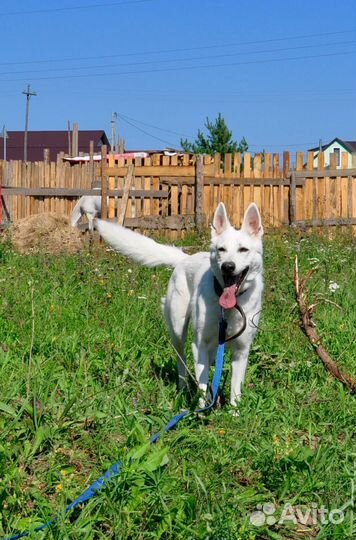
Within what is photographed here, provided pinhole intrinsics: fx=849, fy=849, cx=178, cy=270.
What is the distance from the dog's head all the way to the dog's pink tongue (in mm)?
42

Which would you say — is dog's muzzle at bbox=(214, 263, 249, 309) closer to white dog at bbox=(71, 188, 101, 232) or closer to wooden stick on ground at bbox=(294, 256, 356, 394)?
wooden stick on ground at bbox=(294, 256, 356, 394)

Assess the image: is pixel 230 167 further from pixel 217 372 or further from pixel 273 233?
pixel 217 372

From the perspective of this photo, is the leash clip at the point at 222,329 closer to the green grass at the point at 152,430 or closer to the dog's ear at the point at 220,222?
the green grass at the point at 152,430

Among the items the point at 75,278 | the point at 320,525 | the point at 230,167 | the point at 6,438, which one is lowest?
the point at 320,525

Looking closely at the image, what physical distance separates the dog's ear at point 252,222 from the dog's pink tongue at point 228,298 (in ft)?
1.40

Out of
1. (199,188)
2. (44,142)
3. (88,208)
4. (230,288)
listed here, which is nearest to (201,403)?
(230,288)

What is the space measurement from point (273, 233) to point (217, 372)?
8.12m

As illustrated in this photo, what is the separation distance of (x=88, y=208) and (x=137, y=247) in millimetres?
13069

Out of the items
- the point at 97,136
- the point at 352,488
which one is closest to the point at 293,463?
the point at 352,488

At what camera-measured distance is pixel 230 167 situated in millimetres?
19406

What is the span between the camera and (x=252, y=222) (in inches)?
233

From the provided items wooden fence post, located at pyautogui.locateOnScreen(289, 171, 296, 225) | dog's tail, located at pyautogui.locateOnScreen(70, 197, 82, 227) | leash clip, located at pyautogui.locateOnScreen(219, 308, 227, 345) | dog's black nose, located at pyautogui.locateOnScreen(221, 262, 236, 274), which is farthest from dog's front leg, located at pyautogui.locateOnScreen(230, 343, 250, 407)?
dog's tail, located at pyautogui.locateOnScreen(70, 197, 82, 227)

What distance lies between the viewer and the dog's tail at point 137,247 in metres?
6.84

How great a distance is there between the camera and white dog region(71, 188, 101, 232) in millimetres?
19656
